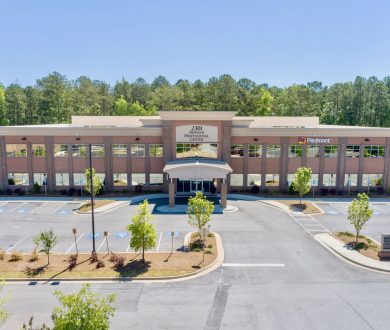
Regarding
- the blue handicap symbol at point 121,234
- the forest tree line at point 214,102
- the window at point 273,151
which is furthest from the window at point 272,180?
the forest tree line at point 214,102

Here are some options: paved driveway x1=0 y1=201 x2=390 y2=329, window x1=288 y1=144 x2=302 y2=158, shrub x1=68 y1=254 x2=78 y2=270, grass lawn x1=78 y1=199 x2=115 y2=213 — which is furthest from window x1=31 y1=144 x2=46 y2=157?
window x1=288 y1=144 x2=302 y2=158

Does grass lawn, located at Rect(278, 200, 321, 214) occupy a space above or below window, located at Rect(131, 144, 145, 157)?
below

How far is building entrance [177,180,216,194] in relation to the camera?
4694cm

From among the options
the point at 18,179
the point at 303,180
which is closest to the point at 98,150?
the point at 18,179

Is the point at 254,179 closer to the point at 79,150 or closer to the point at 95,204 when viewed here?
the point at 95,204

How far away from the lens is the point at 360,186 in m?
48.2

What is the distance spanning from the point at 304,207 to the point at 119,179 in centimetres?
2528

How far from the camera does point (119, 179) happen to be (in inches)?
1889

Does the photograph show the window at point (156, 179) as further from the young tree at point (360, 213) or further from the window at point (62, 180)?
the young tree at point (360, 213)

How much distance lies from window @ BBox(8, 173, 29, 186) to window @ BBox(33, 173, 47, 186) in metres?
1.25

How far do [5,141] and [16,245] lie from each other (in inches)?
962

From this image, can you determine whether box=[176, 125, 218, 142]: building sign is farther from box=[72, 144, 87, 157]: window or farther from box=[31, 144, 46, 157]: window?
box=[31, 144, 46, 157]: window

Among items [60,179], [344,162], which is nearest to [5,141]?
[60,179]

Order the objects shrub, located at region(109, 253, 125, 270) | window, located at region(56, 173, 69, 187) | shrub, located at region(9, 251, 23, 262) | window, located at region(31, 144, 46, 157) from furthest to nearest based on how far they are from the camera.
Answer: window, located at region(56, 173, 69, 187) → window, located at region(31, 144, 46, 157) → shrub, located at region(9, 251, 23, 262) → shrub, located at region(109, 253, 125, 270)
